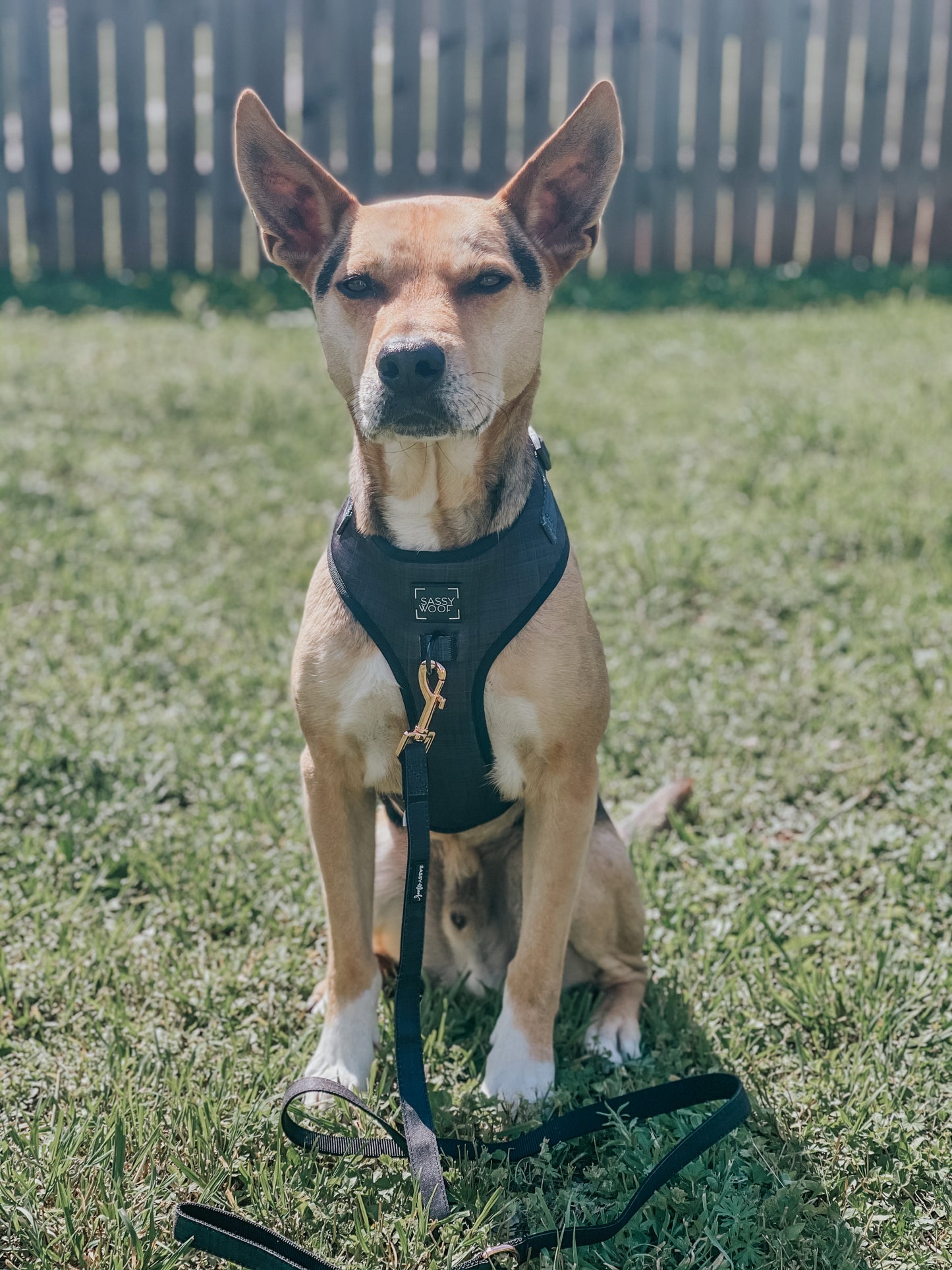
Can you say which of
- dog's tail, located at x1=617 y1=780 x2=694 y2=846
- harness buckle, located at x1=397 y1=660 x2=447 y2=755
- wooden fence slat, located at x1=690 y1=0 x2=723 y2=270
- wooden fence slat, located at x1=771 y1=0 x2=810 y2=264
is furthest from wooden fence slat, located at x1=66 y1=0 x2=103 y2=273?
harness buckle, located at x1=397 y1=660 x2=447 y2=755

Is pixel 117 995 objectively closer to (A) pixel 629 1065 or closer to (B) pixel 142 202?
(A) pixel 629 1065

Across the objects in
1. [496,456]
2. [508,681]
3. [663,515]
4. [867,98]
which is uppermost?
[867,98]

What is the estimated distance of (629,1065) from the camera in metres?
2.93

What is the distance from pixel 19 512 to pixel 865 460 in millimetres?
4246

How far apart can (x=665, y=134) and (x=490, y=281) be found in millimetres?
8073

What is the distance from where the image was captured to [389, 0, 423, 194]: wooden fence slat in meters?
9.74

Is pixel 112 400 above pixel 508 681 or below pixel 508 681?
below

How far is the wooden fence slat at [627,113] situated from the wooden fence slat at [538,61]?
0.17 m

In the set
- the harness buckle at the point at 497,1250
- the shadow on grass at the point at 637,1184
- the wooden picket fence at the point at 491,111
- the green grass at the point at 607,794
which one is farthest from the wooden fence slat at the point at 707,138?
the harness buckle at the point at 497,1250

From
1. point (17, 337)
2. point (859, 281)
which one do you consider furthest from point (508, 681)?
point (859, 281)

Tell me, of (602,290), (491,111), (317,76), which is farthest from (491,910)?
A: (317,76)

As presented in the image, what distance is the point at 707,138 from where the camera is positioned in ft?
32.5

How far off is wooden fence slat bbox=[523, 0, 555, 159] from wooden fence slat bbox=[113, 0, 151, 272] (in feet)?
10.4

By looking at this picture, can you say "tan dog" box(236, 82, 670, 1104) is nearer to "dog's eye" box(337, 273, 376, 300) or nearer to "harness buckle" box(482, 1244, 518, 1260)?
"dog's eye" box(337, 273, 376, 300)
